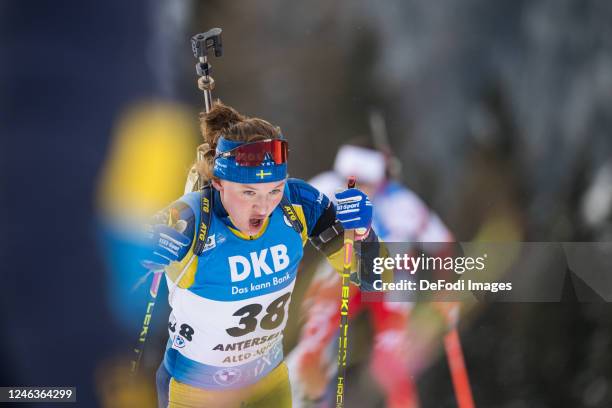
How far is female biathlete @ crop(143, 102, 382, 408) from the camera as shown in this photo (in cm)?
302

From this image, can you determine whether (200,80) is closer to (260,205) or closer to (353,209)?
(260,205)

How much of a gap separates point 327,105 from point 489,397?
1.99 m

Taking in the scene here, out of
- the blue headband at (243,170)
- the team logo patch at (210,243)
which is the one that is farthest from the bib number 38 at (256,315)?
the blue headband at (243,170)

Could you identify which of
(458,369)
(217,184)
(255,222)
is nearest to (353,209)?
(255,222)

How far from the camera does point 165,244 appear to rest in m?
2.93

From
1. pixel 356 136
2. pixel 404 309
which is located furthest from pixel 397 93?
pixel 404 309

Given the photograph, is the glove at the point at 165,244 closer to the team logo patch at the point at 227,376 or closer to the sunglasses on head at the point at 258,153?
the sunglasses on head at the point at 258,153

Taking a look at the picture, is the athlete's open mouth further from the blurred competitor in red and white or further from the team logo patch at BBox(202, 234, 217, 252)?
the blurred competitor in red and white

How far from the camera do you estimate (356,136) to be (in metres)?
4.41

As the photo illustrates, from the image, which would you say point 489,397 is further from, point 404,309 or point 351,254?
point 351,254

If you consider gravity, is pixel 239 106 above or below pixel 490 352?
above

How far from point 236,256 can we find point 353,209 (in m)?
0.55

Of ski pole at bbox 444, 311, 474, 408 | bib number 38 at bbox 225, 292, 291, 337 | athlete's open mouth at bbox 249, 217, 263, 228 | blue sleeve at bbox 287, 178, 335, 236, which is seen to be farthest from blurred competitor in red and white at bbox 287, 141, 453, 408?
athlete's open mouth at bbox 249, 217, 263, 228

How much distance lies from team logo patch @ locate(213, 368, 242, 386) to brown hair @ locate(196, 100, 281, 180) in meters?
0.84
